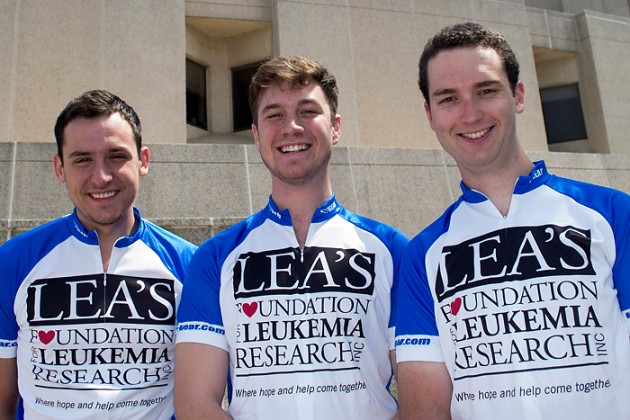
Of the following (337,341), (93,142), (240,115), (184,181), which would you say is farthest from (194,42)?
(337,341)

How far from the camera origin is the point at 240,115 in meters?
12.8

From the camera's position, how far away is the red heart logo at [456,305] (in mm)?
2338

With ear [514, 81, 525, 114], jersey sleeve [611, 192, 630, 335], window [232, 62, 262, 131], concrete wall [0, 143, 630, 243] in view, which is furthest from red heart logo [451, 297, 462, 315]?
window [232, 62, 262, 131]

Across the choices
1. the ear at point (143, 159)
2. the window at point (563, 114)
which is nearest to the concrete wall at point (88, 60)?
the ear at point (143, 159)

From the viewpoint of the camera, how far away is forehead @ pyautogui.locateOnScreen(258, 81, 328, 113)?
288 cm

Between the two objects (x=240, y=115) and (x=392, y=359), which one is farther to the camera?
(x=240, y=115)

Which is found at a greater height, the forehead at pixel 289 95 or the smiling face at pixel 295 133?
the forehead at pixel 289 95

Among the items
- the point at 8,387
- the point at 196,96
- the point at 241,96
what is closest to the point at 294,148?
the point at 8,387

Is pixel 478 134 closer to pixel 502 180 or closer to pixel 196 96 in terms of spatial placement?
pixel 502 180

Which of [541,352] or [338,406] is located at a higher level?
[541,352]

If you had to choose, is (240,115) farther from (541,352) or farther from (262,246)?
(541,352)

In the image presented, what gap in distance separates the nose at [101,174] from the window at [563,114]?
14699 mm

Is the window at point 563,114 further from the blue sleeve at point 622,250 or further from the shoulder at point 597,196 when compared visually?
the blue sleeve at point 622,250

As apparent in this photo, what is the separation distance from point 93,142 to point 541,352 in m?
2.39
